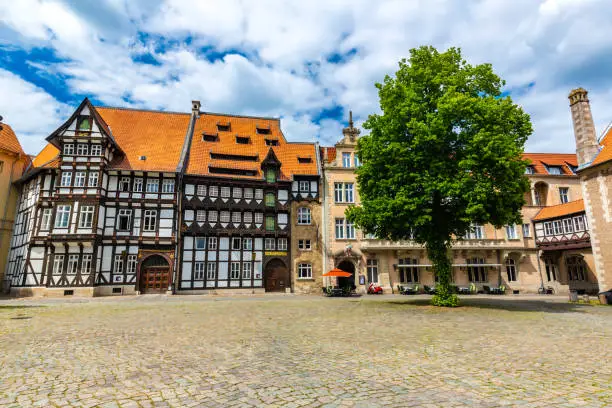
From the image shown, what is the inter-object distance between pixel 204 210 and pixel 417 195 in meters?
21.0

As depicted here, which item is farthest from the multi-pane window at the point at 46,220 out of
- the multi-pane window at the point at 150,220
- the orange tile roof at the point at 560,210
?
the orange tile roof at the point at 560,210

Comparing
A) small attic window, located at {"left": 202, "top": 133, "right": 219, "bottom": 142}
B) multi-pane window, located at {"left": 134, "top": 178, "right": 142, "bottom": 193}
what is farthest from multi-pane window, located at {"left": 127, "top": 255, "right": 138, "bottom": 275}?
small attic window, located at {"left": 202, "top": 133, "right": 219, "bottom": 142}

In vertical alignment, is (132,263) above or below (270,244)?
below

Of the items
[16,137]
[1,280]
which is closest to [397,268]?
[1,280]

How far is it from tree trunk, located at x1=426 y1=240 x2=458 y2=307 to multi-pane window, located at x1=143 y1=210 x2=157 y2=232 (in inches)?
934

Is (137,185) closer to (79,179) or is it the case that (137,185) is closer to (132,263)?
(79,179)

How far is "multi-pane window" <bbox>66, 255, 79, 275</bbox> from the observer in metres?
28.5

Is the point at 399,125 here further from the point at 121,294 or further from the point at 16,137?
the point at 16,137

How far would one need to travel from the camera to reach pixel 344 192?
35.7m

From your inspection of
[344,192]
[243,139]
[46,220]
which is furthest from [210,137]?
[46,220]

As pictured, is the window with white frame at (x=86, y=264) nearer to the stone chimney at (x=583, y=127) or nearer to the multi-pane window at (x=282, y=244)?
the multi-pane window at (x=282, y=244)

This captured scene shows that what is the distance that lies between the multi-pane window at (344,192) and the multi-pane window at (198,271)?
14676 millimetres

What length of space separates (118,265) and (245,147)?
16.4 metres

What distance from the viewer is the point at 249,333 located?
10.8 meters
